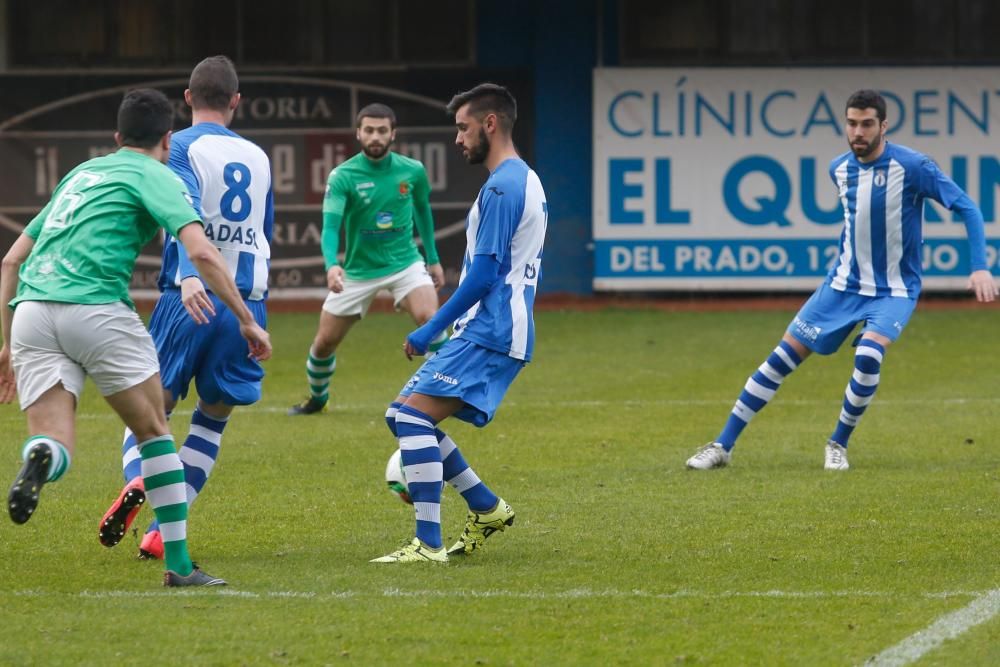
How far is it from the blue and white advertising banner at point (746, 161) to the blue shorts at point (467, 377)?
1395cm

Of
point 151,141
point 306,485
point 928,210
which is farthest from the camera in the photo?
point 928,210

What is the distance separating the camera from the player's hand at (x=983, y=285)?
901 centimetres

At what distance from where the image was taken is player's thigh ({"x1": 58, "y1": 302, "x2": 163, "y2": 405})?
6.14 metres

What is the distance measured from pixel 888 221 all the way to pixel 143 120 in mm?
4893

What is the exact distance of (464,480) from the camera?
283 inches

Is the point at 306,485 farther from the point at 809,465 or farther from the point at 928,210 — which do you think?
the point at 928,210

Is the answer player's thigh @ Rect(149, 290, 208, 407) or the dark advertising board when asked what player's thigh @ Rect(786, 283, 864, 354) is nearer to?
player's thigh @ Rect(149, 290, 208, 407)

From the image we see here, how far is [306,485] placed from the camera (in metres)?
9.10

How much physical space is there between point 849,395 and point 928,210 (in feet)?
36.2

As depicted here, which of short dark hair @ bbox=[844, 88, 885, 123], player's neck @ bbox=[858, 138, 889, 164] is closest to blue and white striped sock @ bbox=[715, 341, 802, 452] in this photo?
player's neck @ bbox=[858, 138, 889, 164]

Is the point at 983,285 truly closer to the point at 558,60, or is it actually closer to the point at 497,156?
the point at 497,156

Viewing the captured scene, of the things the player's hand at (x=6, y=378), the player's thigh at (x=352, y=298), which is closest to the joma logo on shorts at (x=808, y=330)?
the player's thigh at (x=352, y=298)

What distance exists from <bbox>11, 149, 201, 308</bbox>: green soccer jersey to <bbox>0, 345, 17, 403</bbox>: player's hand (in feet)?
0.96

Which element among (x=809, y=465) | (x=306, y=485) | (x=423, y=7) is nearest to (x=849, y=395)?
(x=809, y=465)
